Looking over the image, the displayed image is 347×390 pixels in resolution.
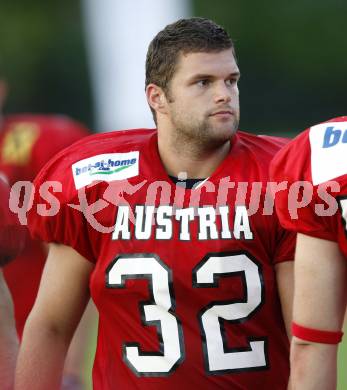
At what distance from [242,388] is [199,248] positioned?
417 millimetres

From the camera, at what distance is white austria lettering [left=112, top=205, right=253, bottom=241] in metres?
2.89

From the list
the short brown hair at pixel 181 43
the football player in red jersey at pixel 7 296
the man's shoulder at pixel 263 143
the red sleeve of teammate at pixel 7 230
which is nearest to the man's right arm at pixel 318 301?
the man's shoulder at pixel 263 143

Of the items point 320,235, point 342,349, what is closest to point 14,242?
point 320,235

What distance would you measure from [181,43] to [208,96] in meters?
0.19

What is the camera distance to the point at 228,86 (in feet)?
9.81

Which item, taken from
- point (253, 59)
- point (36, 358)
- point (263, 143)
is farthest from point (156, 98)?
point (253, 59)

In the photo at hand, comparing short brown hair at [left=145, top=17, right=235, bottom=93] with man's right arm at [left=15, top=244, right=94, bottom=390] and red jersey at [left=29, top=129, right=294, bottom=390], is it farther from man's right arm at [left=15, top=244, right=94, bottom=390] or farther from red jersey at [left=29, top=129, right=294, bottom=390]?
man's right arm at [left=15, top=244, right=94, bottom=390]

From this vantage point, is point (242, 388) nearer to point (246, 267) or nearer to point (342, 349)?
point (246, 267)

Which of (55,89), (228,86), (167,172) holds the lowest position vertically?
(167,172)

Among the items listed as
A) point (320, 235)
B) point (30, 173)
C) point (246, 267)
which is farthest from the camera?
point (30, 173)

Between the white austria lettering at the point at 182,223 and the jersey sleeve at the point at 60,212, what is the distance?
12 centimetres

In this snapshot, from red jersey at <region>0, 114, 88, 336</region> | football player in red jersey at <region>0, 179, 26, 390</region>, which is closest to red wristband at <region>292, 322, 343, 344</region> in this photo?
football player in red jersey at <region>0, 179, 26, 390</region>

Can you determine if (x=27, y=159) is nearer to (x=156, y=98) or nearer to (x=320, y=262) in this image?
(x=156, y=98)

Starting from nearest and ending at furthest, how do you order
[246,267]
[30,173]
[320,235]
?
[320,235] → [246,267] → [30,173]
